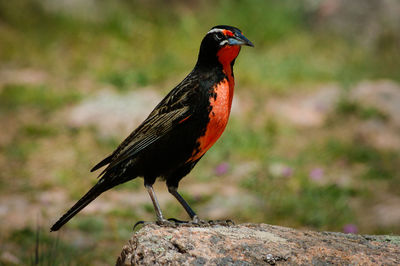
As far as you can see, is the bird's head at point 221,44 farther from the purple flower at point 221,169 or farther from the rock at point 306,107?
the rock at point 306,107

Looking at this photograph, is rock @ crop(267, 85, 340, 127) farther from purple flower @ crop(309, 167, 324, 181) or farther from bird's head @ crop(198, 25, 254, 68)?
bird's head @ crop(198, 25, 254, 68)

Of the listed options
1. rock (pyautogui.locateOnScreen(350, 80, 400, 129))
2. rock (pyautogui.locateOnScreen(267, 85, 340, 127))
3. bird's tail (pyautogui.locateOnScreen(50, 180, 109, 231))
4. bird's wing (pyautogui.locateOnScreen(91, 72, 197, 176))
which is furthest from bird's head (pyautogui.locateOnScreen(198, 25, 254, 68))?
rock (pyautogui.locateOnScreen(350, 80, 400, 129))

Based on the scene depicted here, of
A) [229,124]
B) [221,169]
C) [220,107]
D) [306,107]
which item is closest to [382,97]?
[306,107]

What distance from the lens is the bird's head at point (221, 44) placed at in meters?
3.46

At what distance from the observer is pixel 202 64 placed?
358 centimetres

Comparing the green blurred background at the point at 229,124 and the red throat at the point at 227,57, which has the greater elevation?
the green blurred background at the point at 229,124

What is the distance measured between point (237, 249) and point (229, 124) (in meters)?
5.42

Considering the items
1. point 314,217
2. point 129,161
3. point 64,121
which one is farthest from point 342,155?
point 129,161

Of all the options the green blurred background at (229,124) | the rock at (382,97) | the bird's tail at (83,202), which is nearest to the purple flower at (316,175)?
the green blurred background at (229,124)

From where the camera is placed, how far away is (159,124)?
3520 mm

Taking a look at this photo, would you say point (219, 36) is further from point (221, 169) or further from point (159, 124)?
point (221, 169)

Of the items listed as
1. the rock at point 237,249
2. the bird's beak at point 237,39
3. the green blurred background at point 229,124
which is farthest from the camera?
the green blurred background at point 229,124

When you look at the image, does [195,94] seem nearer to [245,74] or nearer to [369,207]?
[369,207]

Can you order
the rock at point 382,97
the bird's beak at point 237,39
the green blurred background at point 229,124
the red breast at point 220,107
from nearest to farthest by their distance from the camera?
the red breast at point 220,107 < the bird's beak at point 237,39 < the green blurred background at point 229,124 < the rock at point 382,97
